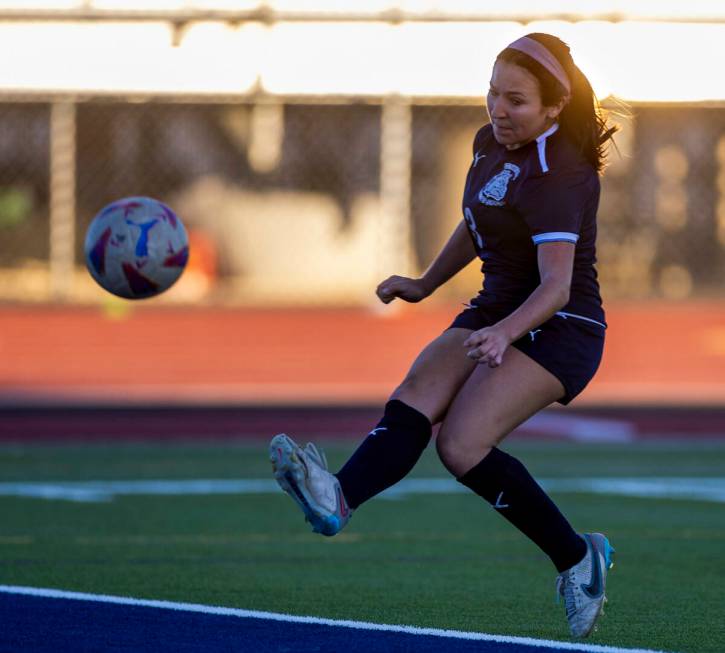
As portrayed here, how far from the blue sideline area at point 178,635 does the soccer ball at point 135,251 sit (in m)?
1.55

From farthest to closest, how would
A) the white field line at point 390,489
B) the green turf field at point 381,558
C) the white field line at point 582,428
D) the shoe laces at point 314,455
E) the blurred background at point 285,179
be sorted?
the blurred background at point 285,179 → the white field line at point 582,428 → the white field line at point 390,489 → the green turf field at point 381,558 → the shoe laces at point 314,455

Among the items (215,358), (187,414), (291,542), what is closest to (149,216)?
(291,542)

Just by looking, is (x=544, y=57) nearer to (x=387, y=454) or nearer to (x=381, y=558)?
(x=387, y=454)

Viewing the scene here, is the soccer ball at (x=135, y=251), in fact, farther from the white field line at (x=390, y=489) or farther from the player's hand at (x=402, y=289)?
the white field line at (x=390, y=489)

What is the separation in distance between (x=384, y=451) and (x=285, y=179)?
12237 millimetres

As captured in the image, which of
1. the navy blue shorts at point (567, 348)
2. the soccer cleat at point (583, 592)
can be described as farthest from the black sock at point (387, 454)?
the soccer cleat at point (583, 592)

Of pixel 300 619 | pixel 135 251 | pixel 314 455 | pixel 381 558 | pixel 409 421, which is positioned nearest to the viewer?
pixel 314 455

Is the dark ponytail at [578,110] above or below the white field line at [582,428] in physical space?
above

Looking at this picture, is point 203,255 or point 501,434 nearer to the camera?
point 501,434

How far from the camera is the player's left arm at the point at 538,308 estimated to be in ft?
17.1

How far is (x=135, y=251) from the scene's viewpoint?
7.06 m

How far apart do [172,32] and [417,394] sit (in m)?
12.0

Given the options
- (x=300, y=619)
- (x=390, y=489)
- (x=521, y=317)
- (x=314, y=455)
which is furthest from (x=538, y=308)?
(x=390, y=489)

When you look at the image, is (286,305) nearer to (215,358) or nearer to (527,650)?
(215,358)
